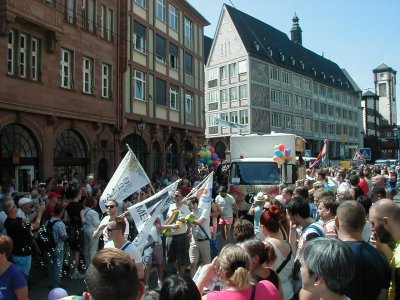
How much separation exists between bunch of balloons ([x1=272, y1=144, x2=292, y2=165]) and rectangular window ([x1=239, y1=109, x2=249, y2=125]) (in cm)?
3695

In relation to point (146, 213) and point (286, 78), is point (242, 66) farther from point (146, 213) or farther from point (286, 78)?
point (146, 213)

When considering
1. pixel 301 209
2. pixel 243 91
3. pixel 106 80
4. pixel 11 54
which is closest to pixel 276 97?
pixel 243 91

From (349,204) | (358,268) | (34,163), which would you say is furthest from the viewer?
(34,163)

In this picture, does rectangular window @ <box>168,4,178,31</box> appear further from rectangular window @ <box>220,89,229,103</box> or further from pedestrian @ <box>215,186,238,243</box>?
rectangular window @ <box>220,89,229,103</box>

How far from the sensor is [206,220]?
8.77 m

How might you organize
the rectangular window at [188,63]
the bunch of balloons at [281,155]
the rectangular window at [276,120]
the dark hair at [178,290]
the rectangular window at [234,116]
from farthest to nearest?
1. the rectangular window at [276,120]
2. the rectangular window at [234,116]
3. the rectangular window at [188,63]
4. the bunch of balloons at [281,155]
5. the dark hair at [178,290]

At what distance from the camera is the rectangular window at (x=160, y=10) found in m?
28.6

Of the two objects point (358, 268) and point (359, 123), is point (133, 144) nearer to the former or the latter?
point (358, 268)

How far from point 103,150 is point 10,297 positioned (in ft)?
62.4

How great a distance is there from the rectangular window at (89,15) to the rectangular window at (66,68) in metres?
1.86

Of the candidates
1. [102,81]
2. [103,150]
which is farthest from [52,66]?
[103,150]

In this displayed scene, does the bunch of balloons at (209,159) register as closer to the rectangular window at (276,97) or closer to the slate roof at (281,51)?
the slate roof at (281,51)

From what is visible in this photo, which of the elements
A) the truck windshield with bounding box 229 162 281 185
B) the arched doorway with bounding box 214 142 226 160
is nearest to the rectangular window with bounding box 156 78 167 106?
the truck windshield with bounding box 229 162 281 185

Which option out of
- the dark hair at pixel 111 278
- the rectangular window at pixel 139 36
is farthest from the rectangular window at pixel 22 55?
the dark hair at pixel 111 278
